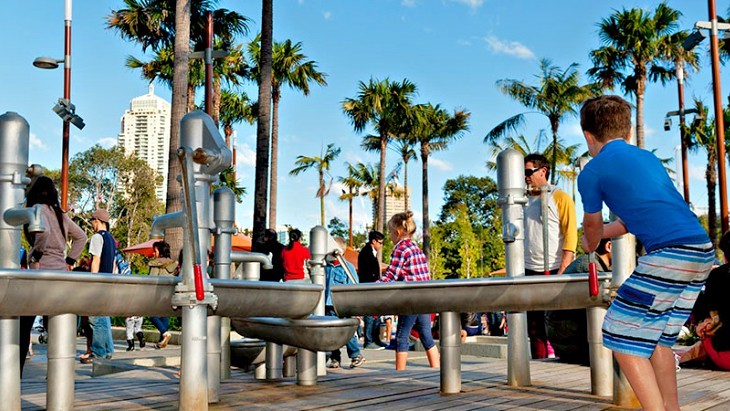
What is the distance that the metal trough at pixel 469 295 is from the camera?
412 centimetres

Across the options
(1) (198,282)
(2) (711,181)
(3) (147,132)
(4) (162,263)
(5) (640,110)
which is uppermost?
(3) (147,132)

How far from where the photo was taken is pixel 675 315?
3.01m

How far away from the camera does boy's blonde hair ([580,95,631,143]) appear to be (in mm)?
3225

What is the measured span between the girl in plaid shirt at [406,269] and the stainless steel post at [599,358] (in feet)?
7.15

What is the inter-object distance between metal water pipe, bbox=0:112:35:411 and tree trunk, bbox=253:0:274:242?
12.1m

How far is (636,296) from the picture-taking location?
2963mm

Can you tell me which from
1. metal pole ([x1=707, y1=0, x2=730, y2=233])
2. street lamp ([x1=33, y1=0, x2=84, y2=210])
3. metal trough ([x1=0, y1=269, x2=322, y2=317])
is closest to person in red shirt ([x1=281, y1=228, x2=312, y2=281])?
metal trough ([x1=0, y1=269, x2=322, y2=317])

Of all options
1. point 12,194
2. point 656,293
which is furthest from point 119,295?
point 656,293

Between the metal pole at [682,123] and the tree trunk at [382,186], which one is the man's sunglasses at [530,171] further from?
the tree trunk at [382,186]

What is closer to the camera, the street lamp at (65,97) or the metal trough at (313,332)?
the metal trough at (313,332)

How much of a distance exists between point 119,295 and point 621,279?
8.34 feet

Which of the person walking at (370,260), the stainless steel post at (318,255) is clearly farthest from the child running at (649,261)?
the person walking at (370,260)

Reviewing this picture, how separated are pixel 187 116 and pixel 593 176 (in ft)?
6.64

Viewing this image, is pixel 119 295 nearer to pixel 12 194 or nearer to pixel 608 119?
pixel 12 194
